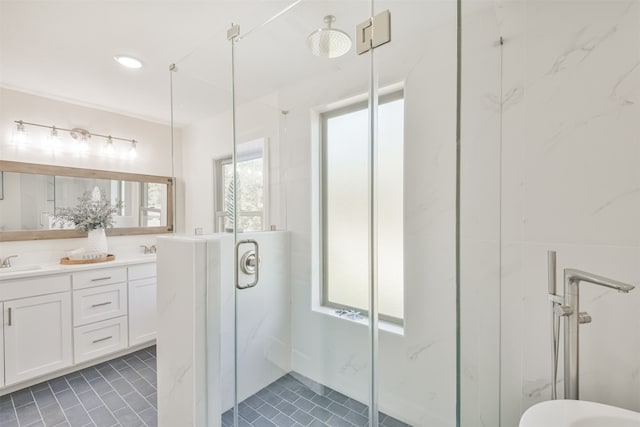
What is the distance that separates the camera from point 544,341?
1246 millimetres

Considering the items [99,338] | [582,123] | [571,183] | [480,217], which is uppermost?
[582,123]

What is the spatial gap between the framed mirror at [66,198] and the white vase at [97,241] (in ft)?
0.58

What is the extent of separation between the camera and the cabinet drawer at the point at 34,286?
78.0 inches

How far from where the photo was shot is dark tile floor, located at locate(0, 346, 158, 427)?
5.82ft

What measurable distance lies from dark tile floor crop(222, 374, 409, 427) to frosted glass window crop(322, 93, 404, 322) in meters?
0.57

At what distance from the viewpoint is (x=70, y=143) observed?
264 centimetres

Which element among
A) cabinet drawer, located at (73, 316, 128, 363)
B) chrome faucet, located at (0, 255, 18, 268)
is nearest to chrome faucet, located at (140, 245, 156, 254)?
cabinet drawer, located at (73, 316, 128, 363)

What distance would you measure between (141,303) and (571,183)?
3.27m

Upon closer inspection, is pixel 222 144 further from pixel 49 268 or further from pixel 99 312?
pixel 99 312

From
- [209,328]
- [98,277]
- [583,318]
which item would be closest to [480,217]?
[583,318]

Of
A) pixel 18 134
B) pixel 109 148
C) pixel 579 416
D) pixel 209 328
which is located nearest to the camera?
pixel 579 416

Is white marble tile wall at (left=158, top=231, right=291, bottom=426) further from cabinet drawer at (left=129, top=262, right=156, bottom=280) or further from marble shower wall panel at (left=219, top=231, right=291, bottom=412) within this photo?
cabinet drawer at (left=129, top=262, right=156, bottom=280)

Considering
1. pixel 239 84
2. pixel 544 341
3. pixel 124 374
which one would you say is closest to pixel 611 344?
pixel 544 341

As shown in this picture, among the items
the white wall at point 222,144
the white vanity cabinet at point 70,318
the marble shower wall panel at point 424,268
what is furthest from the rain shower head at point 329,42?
the white vanity cabinet at point 70,318
